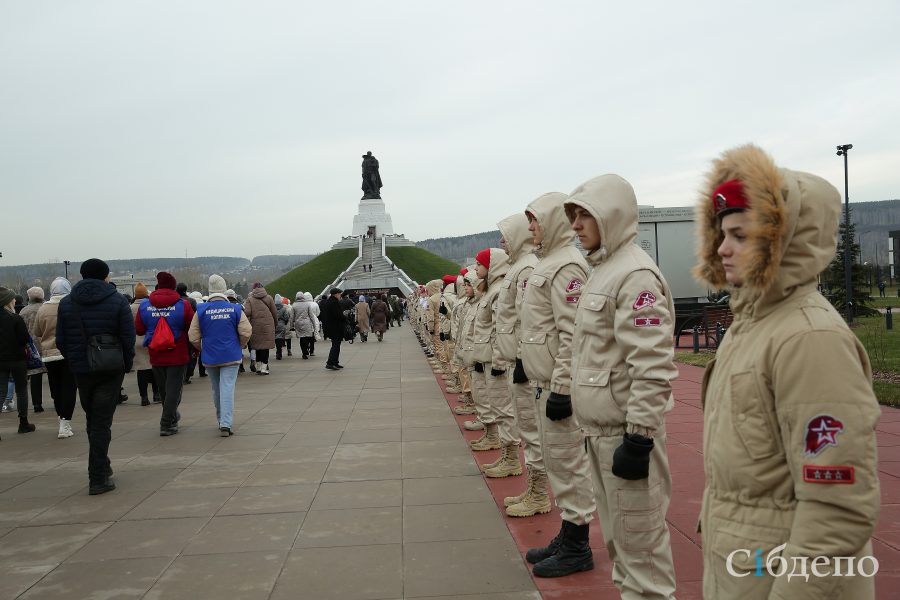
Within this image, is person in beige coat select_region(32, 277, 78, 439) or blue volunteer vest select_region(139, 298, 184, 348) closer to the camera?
person in beige coat select_region(32, 277, 78, 439)

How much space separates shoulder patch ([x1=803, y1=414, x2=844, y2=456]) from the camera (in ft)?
6.01

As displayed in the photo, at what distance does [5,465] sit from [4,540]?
9.69ft

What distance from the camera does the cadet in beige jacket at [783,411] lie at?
5.97 feet

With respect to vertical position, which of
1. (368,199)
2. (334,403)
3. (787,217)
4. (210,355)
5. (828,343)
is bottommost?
(334,403)

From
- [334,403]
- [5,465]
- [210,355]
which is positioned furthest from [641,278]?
[334,403]

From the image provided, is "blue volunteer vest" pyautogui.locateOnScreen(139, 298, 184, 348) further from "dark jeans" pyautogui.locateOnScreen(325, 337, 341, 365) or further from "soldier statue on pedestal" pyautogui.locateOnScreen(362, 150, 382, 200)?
"soldier statue on pedestal" pyautogui.locateOnScreen(362, 150, 382, 200)

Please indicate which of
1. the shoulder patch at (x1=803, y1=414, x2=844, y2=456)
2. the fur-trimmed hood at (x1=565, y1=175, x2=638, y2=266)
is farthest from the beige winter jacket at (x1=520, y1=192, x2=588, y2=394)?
the shoulder patch at (x1=803, y1=414, x2=844, y2=456)

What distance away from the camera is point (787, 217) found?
1994mm

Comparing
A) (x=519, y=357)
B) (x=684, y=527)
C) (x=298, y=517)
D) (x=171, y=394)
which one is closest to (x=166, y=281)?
(x=171, y=394)

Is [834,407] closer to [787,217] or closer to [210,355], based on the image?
[787,217]

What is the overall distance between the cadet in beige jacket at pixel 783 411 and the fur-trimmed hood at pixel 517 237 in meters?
3.86

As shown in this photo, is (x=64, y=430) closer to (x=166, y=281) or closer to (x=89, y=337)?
(x=166, y=281)

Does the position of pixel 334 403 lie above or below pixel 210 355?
below

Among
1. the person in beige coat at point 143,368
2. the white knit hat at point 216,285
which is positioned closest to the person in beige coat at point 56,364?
the person in beige coat at point 143,368
